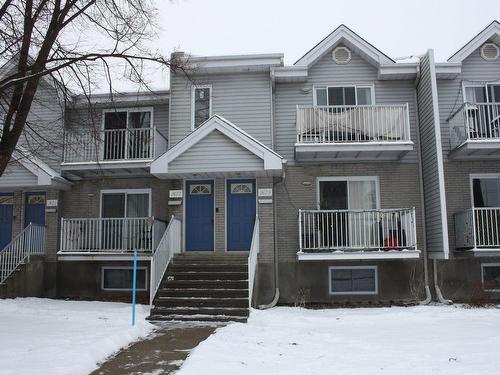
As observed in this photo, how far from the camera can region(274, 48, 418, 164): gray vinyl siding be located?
15.5 meters

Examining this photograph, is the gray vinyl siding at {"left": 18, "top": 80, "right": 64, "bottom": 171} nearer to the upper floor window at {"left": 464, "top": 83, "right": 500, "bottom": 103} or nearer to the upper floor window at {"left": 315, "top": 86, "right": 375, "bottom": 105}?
the upper floor window at {"left": 315, "top": 86, "right": 375, "bottom": 105}

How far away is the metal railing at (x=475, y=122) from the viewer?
14.4m

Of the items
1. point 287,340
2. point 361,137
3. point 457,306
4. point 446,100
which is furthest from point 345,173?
point 287,340

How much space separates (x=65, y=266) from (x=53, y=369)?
10.2 metres

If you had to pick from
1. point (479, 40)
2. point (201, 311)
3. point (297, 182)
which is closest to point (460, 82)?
point (479, 40)

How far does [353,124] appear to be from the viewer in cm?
1462

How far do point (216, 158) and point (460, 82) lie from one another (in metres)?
8.33

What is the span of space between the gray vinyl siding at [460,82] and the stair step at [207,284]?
7899 millimetres

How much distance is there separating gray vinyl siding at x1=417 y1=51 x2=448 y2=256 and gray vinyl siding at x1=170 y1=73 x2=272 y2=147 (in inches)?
189

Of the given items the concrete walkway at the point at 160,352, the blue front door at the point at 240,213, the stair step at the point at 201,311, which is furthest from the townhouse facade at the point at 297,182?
the concrete walkway at the point at 160,352

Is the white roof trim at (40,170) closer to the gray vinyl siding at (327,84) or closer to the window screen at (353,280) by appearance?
the gray vinyl siding at (327,84)

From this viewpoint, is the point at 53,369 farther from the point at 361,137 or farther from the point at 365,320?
the point at 361,137

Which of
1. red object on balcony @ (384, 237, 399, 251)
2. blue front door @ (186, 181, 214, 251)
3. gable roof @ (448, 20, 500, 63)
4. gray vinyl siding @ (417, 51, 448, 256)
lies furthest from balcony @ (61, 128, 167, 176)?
gable roof @ (448, 20, 500, 63)

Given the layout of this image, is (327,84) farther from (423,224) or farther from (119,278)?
(119,278)
